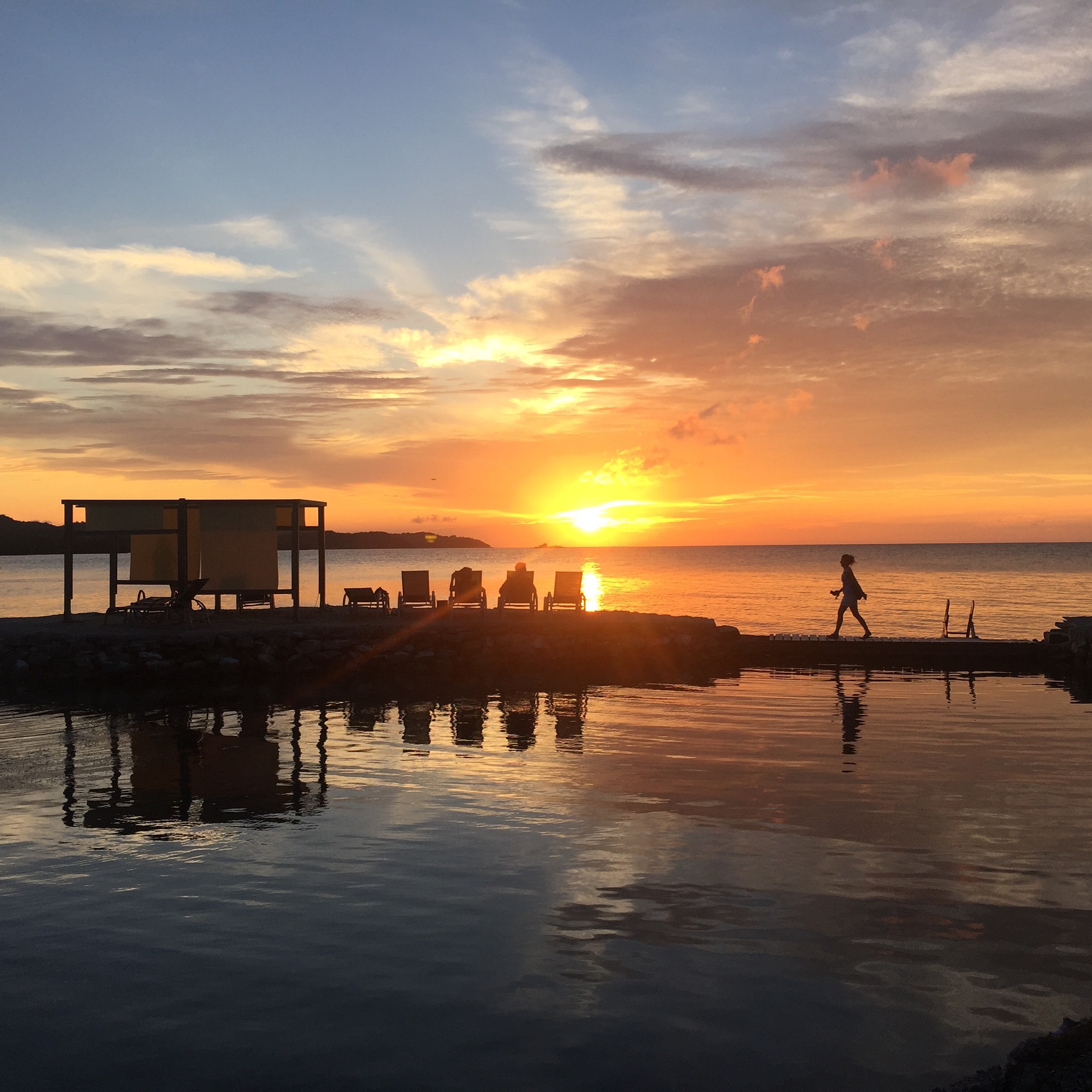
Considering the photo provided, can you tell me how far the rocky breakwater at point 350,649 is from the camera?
2123 cm

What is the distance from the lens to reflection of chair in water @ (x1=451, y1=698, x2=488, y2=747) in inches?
560

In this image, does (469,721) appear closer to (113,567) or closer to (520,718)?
(520,718)

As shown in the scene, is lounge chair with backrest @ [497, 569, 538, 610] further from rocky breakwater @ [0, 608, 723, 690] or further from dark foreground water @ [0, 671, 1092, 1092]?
dark foreground water @ [0, 671, 1092, 1092]

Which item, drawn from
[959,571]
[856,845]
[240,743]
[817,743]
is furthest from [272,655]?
[959,571]

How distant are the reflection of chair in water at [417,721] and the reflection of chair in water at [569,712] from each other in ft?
6.82

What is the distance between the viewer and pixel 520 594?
27547 mm

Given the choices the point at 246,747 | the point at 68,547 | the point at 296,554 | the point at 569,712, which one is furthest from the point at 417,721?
the point at 68,547

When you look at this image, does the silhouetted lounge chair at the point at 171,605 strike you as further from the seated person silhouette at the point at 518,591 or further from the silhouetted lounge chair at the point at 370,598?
the seated person silhouette at the point at 518,591

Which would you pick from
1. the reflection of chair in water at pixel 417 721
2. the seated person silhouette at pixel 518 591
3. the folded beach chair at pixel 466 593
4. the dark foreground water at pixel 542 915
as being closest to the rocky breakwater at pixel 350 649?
the folded beach chair at pixel 466 593

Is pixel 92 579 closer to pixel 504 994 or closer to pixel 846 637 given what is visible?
pixel 846 637

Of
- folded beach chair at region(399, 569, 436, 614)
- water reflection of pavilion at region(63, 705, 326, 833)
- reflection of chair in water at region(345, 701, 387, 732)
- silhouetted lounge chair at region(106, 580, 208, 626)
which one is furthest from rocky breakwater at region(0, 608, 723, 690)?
water reflection of pavilion at region(63, 705, 326, 833)

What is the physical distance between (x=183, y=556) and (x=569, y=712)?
12253 millimetres

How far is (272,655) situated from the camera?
2211 cm

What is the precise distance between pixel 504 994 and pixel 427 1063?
80 centimetres
